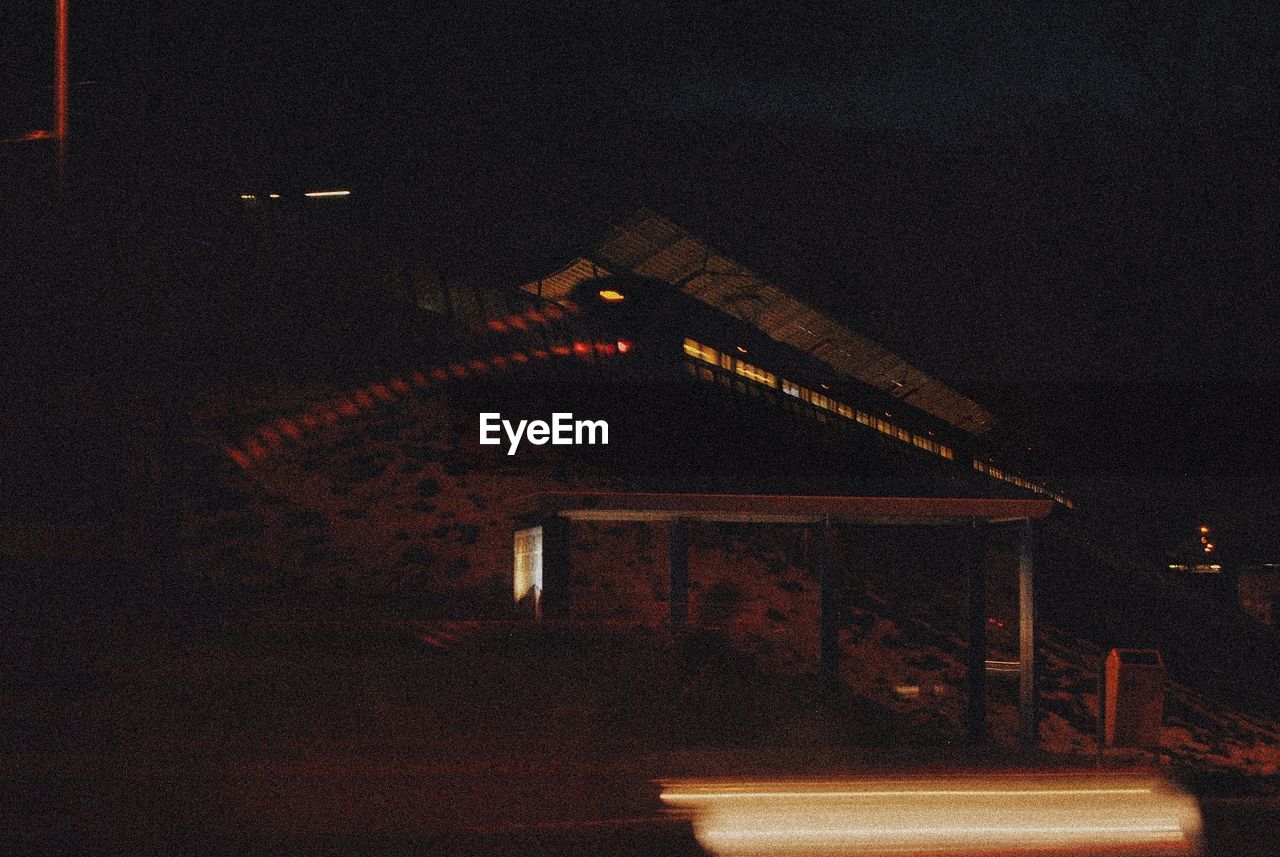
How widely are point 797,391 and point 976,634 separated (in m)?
10.5

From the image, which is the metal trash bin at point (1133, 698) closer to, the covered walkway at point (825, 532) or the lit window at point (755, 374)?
the covered walkway at point (825, 532)

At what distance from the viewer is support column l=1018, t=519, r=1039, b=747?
1452 cm

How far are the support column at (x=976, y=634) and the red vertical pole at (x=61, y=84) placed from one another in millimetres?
11462

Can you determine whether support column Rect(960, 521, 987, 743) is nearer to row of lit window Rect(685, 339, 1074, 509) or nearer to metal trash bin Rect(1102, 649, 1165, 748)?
metal trash bin Rect(1102, 649, 1165, 748)

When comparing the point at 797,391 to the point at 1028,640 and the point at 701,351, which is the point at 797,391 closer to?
the point at 701,351

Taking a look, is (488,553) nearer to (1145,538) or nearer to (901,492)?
(901,492)

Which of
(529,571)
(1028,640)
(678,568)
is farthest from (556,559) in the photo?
(1028,640)

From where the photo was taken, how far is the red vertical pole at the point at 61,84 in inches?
436

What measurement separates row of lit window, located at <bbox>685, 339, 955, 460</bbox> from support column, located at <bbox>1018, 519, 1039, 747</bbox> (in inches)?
370

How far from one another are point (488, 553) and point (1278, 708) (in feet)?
56.2

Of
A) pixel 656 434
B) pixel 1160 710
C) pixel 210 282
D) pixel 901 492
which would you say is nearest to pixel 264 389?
pixel 210 282

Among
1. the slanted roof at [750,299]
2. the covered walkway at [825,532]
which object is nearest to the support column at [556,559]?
the covered walkway at [825,532]

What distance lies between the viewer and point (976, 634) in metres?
16.1

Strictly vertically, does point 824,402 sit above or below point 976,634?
above
